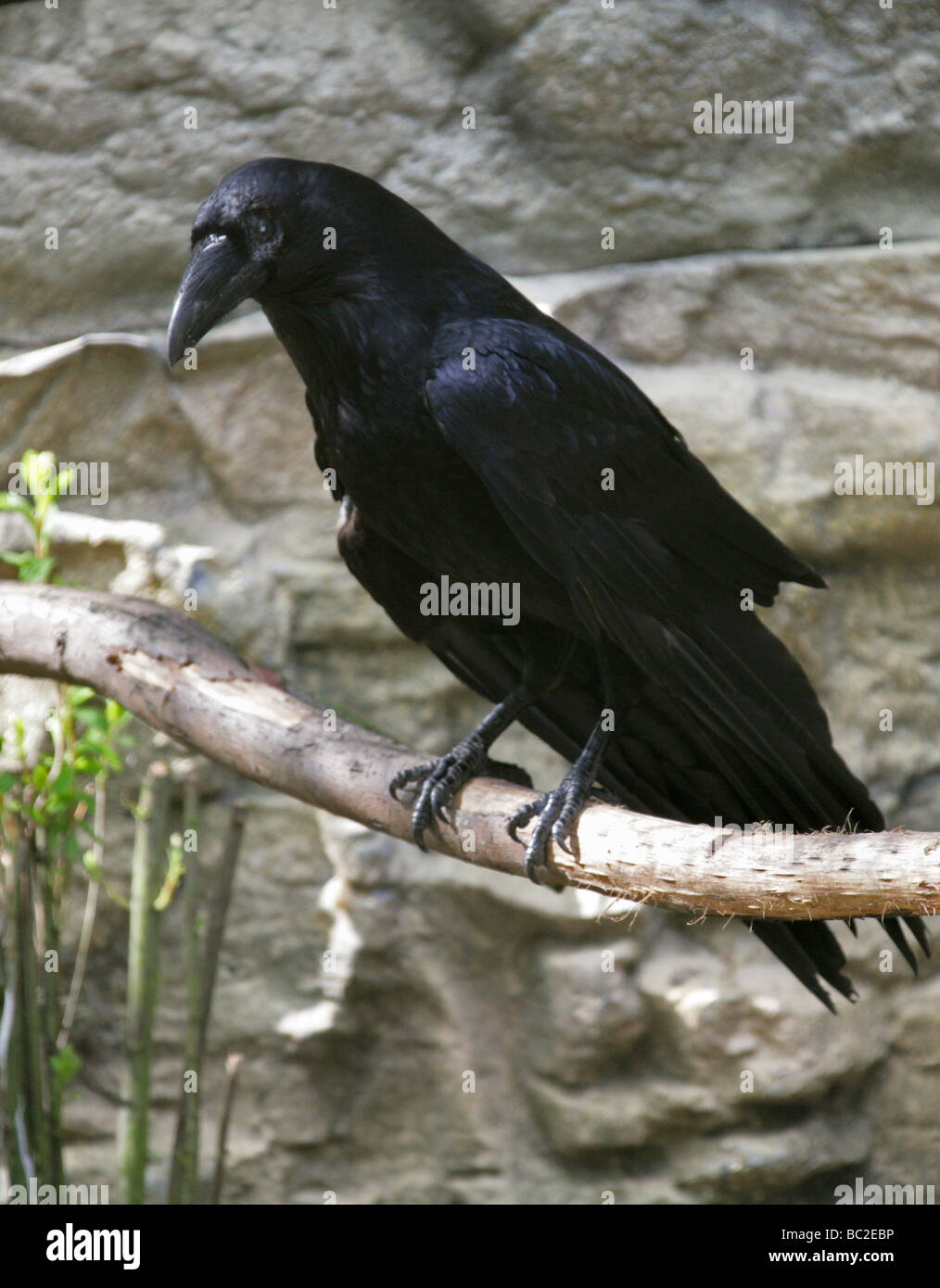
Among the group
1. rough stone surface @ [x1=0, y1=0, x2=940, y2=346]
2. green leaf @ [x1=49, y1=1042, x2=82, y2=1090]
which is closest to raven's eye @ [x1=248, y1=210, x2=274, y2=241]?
rough stone surface @ [x1=0, y1=0, x2=940, y2=346]

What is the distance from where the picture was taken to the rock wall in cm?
225

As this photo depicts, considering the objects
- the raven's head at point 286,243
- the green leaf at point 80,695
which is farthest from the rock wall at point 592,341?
the raven's head at point 286,243

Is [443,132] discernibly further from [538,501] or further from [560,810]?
[560,810]

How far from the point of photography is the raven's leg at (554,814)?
1.46 metres

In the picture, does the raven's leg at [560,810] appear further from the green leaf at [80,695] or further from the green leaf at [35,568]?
the green leaf at [35,568]

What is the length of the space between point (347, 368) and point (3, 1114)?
47.5 inches

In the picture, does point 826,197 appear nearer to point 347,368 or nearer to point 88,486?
point 347,368

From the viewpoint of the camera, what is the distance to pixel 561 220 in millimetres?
2330

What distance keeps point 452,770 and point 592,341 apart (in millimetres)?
1016

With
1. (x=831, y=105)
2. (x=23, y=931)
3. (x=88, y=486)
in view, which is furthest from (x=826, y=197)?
(x=23, y=931)

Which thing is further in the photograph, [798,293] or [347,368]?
[798,293]

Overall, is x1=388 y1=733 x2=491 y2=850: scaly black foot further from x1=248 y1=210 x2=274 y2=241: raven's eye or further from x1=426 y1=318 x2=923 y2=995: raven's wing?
x1=248 y1=210 x2=274 y2=241: raven's eye

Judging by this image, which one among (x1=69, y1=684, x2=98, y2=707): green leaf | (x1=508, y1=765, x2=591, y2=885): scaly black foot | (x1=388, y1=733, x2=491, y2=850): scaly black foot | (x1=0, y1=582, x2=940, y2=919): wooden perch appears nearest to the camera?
(x1=0, y1=582, x2=940, y2=919): wooden perch

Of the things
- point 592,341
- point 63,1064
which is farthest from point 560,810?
point 592,341
